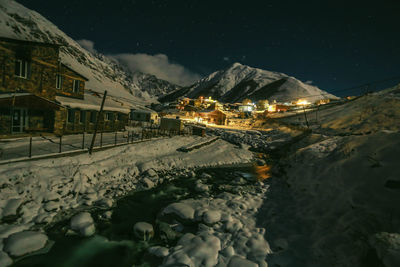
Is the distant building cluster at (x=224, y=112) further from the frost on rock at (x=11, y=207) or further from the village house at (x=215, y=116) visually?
the frost on rock at (x=11, y=207)

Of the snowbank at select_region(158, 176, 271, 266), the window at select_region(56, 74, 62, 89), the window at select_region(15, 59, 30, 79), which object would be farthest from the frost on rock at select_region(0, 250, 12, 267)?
the window at select_region(56, 74, 62, 89)

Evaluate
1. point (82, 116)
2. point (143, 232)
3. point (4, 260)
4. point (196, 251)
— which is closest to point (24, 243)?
point (4, 260)

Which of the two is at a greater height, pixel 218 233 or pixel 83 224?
pixel 218 233

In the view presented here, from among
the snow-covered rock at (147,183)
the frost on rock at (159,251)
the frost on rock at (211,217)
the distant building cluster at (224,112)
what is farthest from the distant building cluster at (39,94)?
the distant building cluster at (224,112)

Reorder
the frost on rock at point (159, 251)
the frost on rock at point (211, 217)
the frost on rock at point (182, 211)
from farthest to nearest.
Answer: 1. the frost on rock at point (182, 211)
2. the frost on rock at point (211, 217)
3. the frost on rock at point (159, 251)

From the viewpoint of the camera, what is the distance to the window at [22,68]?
1403 centimetres

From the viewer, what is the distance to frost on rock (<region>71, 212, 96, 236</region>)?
6530 mm

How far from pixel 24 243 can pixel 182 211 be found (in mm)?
5264

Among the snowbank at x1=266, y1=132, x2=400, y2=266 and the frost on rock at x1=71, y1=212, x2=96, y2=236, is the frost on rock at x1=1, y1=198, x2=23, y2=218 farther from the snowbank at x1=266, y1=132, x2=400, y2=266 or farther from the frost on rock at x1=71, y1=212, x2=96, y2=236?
the snowbank at x1=266, y1=132, x2=400, y2=266

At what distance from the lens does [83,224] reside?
265 inches

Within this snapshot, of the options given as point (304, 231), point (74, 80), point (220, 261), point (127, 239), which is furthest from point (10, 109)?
point (304, 231)

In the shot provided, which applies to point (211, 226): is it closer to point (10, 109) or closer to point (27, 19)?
point (10, 109)

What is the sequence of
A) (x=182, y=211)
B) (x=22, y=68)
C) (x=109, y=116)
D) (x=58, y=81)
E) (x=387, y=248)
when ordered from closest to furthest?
(x=387, y=248), (x=182, y=211), (x=22, y=68), (x=58, y=81), (x=109, y=116)

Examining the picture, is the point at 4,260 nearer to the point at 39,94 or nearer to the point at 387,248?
the point at 387,248
